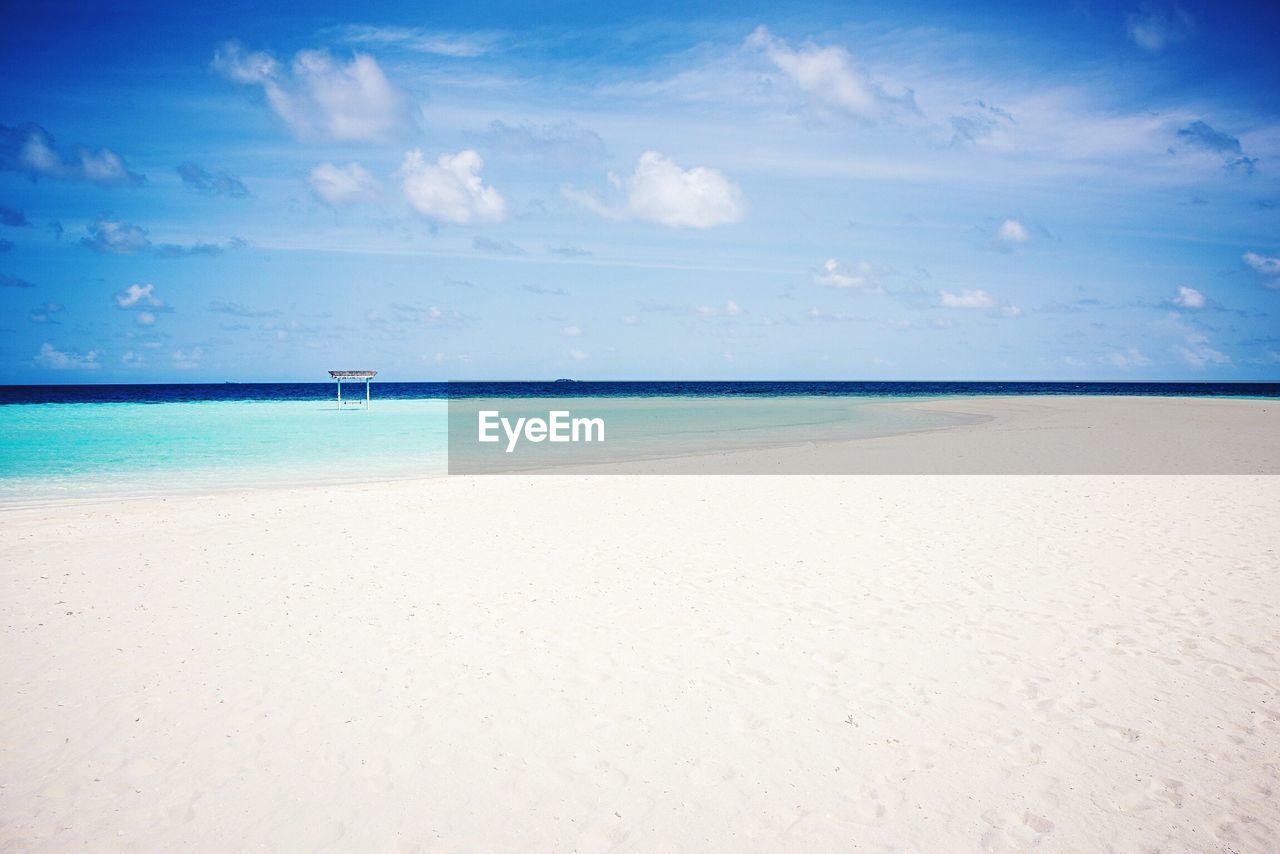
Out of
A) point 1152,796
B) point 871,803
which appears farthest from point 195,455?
point 1152,796

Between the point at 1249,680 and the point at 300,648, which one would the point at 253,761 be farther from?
the point at 1249,680

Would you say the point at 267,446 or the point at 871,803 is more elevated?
the point at 871,803

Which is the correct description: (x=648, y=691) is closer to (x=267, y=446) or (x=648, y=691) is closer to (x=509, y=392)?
(x=267, y=446)

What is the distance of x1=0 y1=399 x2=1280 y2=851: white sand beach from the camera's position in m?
3.92

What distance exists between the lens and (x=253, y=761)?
14.5 feet

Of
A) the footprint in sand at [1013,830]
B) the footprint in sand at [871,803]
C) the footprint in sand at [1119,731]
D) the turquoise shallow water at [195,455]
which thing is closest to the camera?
the footprint in sand at [1013,830]

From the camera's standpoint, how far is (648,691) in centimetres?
529

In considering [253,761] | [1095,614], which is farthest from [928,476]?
[253,761]

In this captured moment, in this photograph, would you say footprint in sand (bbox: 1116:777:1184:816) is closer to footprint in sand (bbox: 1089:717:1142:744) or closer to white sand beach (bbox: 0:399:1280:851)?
white sand beach (bbox: 0:399:1280:851)

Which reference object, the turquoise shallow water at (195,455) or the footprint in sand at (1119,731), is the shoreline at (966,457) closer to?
the turquoise shallow water at (195,455)

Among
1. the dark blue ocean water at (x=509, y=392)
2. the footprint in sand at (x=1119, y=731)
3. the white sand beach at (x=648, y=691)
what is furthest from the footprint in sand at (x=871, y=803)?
the dark blue ocean water at (x=509, y=392)

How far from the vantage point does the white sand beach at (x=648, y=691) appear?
12.9 feet

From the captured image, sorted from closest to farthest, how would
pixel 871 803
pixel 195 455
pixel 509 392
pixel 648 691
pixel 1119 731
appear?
pixel 871 803 < pixel 1119 731 < pixel 648 691 < pixel 195 455 < pixel 509 392

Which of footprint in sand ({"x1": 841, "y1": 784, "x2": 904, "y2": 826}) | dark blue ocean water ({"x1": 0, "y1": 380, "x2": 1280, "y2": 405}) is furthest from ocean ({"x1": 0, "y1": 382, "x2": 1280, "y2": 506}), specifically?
dark blue ocean water ({"x1": 0, "y1": 380, "x2": 1280, "y2": 405})
